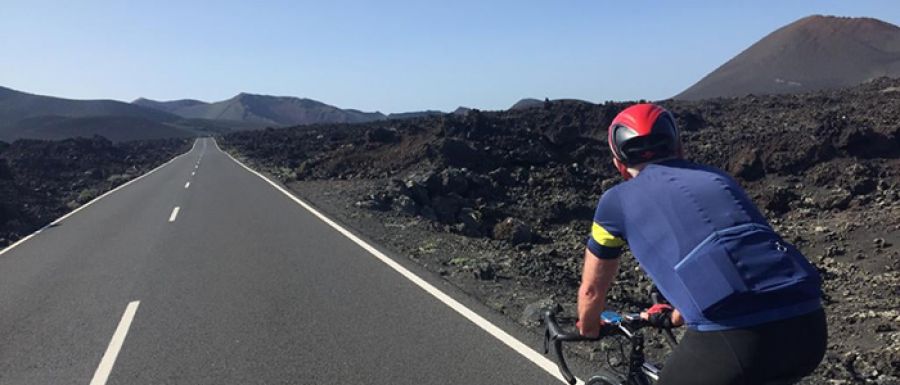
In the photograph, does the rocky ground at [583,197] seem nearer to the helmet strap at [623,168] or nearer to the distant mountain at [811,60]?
the helmet strap at [623,168]

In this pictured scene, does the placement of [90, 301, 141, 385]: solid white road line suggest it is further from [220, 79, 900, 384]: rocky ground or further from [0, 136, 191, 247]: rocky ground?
[0, 136, 191, 247]: rocky ground

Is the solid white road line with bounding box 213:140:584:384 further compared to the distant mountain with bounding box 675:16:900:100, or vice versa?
the distant mountain with bounding box 675:16:900:100

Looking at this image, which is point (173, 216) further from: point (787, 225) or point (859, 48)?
point (859, 48)

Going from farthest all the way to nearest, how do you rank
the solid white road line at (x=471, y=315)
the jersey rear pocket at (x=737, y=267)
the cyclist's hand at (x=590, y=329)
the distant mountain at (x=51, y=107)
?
the distant mountain at (x=51, y=107) → the solid white road line at (x=471, y=315) → the cyclist's hand at (x=590, y=329) → the jersey rear pocket at (x=737, y=267)

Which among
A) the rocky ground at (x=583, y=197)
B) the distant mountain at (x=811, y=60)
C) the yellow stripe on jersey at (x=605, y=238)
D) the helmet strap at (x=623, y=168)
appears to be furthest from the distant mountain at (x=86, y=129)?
the yellow stripe on jersey at (x=605, y=238)

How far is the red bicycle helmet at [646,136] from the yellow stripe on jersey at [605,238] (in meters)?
0.33

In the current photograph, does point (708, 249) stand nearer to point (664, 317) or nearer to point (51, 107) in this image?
point (664, 317)

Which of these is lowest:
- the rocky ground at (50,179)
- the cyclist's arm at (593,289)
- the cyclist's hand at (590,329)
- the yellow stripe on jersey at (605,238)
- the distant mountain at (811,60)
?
the rocky ground at (50,179)

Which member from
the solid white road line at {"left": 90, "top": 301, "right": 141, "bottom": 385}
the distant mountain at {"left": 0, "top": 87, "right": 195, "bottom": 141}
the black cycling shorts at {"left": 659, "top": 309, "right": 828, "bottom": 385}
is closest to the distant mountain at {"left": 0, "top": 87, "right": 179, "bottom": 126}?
the distant mountain at {"left": 0, "top": 87, "right": 195, "bottom": 141}

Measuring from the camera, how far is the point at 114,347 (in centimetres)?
643

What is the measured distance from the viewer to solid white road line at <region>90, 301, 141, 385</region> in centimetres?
566

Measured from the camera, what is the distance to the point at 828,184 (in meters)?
14.1

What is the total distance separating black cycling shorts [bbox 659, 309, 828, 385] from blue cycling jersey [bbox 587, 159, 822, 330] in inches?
1.7

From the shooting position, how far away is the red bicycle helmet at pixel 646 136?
8.46ft
